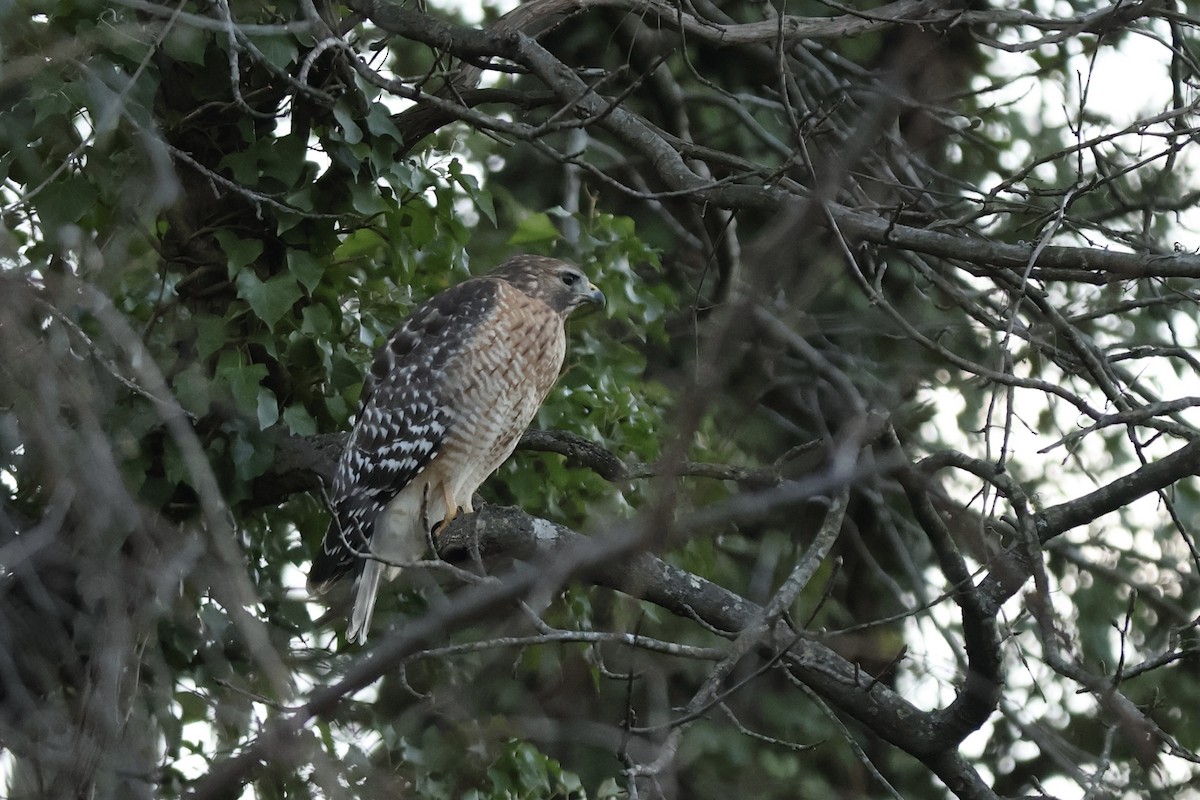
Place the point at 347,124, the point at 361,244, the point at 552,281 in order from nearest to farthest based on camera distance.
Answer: the point at 347,124 → the point at 361,244 → the point at 552,281

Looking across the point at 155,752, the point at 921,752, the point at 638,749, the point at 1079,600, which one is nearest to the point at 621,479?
the point at 638,749

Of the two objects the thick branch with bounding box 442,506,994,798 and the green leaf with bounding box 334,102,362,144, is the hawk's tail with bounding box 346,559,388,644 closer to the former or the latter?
the thick branch with bounding box 442,506,994,798

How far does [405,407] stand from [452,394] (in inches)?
6.0

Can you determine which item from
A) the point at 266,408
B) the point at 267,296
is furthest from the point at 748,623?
the point at 267,296

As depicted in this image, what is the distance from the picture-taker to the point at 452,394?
4.06 meters

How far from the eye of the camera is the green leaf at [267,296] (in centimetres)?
317

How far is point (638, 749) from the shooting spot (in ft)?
9.41

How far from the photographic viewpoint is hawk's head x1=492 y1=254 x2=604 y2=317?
4.02 metres

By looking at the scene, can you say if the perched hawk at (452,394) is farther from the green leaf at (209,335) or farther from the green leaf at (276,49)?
the green leaf at (276,49)

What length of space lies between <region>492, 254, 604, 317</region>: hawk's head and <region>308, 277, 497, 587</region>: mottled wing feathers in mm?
115

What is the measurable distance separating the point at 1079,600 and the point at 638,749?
242 cm

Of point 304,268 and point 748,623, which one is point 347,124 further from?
point 748,623

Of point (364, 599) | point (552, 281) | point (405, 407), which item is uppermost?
point (552, 281)

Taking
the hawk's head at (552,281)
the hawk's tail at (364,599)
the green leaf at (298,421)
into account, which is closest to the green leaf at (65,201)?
the green leaf at (298,421)
